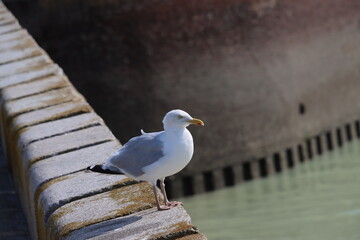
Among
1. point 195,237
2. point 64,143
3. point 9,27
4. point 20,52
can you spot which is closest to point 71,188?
point 64,143

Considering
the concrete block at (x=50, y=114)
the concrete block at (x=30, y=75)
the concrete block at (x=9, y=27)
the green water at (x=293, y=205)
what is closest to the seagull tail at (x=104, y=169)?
the concrete block at (x=50, y=114)

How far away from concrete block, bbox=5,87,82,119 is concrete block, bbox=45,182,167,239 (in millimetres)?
1091

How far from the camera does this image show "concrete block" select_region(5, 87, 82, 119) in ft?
12.5

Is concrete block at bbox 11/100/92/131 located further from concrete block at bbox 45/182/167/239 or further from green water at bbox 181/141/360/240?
green water at bbox 181/141/360/240

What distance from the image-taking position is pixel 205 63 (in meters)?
13.8

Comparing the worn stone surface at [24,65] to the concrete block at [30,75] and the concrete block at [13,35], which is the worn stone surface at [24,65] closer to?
the concrete block at [30,75]

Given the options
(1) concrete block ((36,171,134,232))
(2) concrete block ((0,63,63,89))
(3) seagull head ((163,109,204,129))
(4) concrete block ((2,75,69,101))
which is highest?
(2) concrete block ((0,63,63,89))

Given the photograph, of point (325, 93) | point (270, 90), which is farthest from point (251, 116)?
point (325, 93)

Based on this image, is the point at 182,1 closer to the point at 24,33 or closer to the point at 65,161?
the point at 24,33

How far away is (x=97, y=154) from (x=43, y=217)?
34 cm

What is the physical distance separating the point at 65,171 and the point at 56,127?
52 centimetres

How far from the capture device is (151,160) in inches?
110

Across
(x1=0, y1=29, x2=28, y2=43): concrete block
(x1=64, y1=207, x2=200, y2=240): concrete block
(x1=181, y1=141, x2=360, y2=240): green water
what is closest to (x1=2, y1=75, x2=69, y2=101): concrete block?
(x1=0, y1=29, x2=28, y2=43): concrete block

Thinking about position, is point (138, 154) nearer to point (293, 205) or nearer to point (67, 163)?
point (67, 163)
